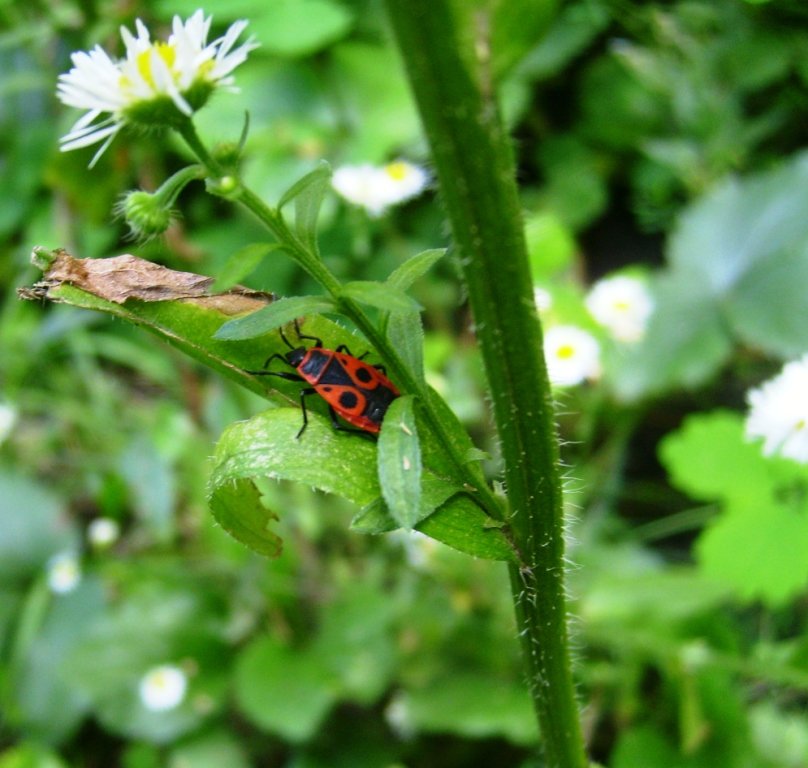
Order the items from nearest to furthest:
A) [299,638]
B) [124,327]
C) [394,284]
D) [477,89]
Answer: [477,89]
[394,284]
[299,638]
[124,327]

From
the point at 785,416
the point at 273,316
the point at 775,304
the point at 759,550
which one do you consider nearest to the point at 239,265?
the point at 273,316

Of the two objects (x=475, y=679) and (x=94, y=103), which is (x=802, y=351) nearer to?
(x=475, y=679)

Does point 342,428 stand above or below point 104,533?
below

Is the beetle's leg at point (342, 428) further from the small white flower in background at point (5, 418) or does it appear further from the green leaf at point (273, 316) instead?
the small white flower in background at point (5, 418)

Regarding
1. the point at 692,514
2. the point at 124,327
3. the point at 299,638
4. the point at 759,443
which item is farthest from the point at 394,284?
the point at 124,327

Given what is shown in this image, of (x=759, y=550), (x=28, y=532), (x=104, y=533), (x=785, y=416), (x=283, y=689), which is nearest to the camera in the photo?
(x=785, y=416)

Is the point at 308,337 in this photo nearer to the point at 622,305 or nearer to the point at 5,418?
the point at 622,305

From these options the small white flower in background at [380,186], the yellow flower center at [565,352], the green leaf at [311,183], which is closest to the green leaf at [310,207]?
the green leaf at [311,183]
